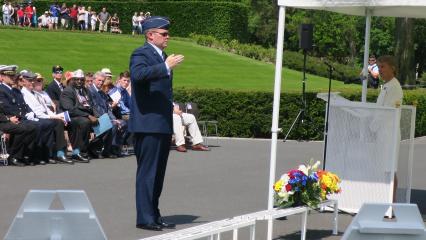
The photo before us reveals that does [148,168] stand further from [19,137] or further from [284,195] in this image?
[19,137]

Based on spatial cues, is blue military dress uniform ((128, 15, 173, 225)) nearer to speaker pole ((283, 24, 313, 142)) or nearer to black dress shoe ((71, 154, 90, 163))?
black dress shoe ((71, 154, 90, 163))

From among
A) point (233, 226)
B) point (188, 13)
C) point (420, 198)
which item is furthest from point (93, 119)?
point (188, 13)

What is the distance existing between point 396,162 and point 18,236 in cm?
643

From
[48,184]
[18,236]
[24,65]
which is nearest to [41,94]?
[48,184]

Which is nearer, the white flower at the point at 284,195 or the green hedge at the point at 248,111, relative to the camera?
the white flower at the point at 284,195

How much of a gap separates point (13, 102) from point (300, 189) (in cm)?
721

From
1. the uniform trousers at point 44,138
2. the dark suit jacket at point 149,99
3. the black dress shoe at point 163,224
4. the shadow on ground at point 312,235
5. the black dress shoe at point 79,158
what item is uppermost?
the dark suit jacket at point 149,99

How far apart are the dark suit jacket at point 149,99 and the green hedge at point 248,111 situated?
13.8 m

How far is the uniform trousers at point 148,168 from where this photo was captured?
955 cm

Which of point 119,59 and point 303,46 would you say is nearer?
point 303,46

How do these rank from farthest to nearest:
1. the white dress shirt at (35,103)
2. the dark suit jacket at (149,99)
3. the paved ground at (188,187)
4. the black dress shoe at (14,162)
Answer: the white dress shirt at (35,103)
the black dress shoe at (14,162)
the paved ground at (188,187)
the dark suit jacket at (149,99)

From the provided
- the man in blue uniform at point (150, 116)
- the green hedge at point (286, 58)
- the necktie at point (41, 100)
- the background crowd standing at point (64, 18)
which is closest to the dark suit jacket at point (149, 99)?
the man in blue uniform at point (150, 116)

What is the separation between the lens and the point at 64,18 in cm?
6088

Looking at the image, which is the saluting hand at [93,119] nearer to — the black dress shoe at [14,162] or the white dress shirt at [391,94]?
the black dress shoe at [14,162]
